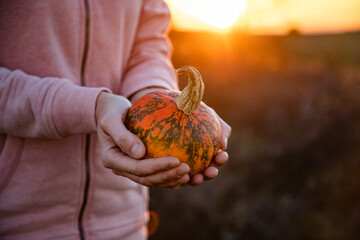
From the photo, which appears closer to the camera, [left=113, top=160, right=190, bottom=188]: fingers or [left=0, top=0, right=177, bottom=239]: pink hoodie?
[left=113, top=160, right=190, bottom=188]: fingers

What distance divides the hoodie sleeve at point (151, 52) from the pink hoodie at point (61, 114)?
0.02 metres

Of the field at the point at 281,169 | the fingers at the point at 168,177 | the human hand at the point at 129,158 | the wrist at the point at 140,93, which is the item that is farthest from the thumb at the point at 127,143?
the field at the point at 281,169

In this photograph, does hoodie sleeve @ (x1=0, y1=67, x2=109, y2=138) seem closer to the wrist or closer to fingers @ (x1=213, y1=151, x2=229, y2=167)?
the wrist

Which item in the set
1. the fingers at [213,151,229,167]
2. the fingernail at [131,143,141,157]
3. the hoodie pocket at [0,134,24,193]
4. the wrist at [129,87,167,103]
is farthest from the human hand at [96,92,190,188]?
the hoodie pocket at [0,134,24,193]

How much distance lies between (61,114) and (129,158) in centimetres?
44

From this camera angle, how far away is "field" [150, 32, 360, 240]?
4.34 metres

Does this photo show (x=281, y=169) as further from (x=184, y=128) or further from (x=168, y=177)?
(x=168, y=177)

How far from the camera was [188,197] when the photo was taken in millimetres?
4656

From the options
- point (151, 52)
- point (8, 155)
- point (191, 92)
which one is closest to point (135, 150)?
point (191, 92)

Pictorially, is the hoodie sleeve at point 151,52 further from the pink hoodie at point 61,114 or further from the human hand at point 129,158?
the human hand at point 129,158

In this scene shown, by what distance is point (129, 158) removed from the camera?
1.31 meters

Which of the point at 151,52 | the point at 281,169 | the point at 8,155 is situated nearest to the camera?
the point at 8,155

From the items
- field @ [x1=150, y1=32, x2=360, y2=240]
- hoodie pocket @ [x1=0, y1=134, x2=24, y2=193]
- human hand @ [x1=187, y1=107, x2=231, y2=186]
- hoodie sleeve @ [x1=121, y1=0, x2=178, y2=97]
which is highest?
hoodie sleeve @ [x1=121, y1=0, x2=178, y2=97]

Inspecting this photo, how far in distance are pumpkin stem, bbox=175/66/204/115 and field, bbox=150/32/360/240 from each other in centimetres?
324
